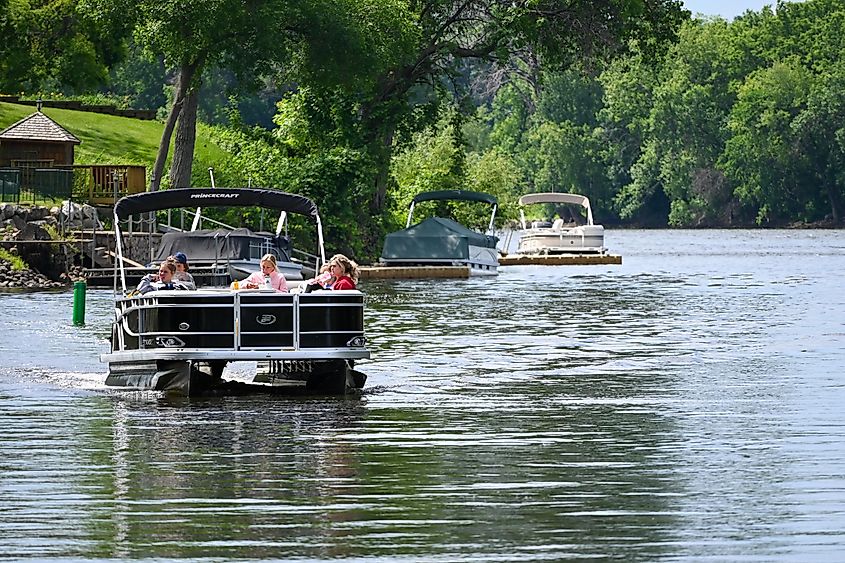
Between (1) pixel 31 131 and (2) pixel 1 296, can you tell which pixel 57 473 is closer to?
(2) pixel 1 296

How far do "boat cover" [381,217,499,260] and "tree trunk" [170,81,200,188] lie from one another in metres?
8.43

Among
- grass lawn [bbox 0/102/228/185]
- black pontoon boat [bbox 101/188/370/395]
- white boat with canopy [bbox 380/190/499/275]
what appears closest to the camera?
black pontoon boat [bbox 101/188/370/395]

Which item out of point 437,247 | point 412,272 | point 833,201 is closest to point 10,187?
point 412,272

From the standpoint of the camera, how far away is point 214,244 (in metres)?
39.8

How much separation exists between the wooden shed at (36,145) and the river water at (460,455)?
3002 centimetres

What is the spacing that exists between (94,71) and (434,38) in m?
15.6

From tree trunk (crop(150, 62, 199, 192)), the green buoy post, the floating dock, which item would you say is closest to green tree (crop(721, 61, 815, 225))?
the floating dock

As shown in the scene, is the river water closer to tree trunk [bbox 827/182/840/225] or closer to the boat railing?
the boat railing

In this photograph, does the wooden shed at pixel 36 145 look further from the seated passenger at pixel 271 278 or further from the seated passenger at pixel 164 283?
the seated passenger at pixel 271 278

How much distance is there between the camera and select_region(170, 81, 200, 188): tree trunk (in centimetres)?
6238

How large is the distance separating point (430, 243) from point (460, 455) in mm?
50634

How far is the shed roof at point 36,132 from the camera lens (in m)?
65.1

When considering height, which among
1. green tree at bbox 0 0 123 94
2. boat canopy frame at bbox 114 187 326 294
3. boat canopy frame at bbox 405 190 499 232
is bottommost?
boat canopy frame at bbox 114 187 326 294

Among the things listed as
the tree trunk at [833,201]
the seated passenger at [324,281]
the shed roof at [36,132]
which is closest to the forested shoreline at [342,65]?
the shed roof at [36,132]
